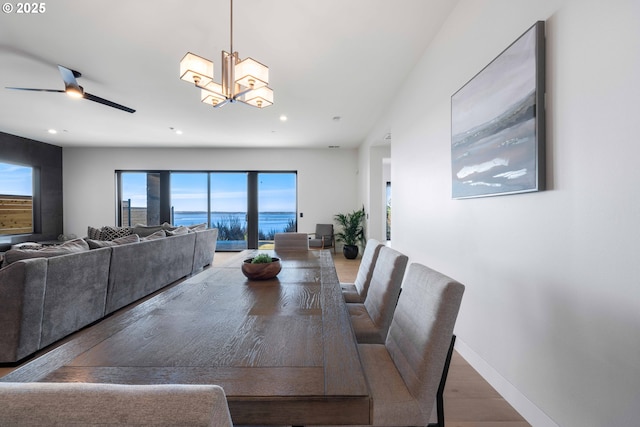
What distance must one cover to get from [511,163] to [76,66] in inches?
165

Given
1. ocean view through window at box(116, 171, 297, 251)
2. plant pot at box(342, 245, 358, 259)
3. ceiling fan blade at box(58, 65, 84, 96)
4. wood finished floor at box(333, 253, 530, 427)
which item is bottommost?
wood finished floor at box(333, 253, 530, 427)

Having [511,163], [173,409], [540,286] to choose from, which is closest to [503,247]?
[540,286]

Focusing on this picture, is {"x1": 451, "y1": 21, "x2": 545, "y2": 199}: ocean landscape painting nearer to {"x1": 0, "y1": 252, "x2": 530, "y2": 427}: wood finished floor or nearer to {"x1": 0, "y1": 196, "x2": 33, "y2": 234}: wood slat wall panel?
{"x1": 0, "y1": 252, "x2": 530, "y2": 427}: wood finished floor

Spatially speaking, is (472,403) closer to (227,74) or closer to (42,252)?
(227,74)

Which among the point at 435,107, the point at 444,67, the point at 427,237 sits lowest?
the point at 427,237

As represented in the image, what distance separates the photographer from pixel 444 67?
2426 millimetres

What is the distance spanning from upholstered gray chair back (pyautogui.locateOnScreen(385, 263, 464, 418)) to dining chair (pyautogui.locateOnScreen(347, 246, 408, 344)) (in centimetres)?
34

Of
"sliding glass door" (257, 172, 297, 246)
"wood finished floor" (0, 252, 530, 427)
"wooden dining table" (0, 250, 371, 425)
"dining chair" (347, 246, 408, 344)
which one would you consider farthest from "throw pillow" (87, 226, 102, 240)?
"dining chair" (347, 246, 408, 344)

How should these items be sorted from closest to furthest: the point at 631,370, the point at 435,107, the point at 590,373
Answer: the point at 631,370, the point at 590,373, the point at 435,107

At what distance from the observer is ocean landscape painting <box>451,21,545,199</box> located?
1370 millimetres

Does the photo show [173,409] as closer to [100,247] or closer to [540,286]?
[540,286]

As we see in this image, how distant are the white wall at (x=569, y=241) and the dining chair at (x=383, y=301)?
0.69 metres

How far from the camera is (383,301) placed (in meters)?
1.53

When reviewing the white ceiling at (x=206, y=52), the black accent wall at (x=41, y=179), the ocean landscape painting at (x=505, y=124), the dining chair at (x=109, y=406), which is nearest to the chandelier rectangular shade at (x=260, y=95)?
the white ceiling at (x=206, y=52)
